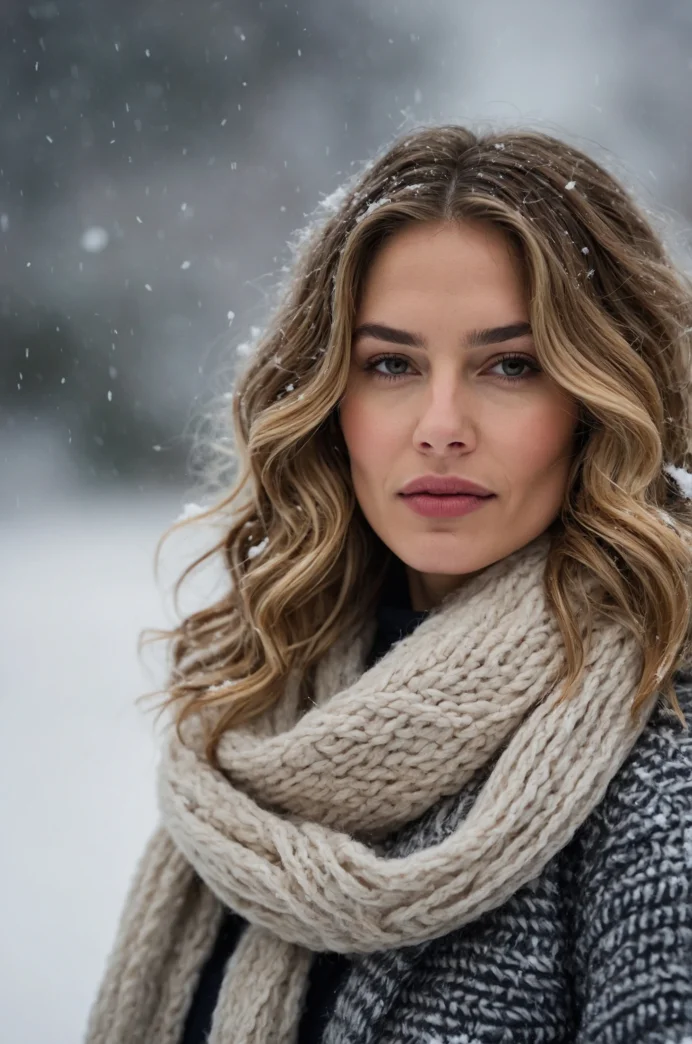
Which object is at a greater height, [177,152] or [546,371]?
[177,152]

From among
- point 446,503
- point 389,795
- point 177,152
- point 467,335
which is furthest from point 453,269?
point 177,152

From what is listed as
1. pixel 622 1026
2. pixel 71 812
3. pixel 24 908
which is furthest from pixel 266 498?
pixel 71 812

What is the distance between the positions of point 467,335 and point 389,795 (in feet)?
2.18

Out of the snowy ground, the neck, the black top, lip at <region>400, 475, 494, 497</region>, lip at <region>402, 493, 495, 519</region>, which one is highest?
lip at <region>400, 475, 494, 497</region>

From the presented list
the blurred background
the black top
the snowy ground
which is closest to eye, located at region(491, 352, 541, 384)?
the black top

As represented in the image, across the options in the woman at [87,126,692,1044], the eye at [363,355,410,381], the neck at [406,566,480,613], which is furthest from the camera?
the neck at [406,566,480,613]

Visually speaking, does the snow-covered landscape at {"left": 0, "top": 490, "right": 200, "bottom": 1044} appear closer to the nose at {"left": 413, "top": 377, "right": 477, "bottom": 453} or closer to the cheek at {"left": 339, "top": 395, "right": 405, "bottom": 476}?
the cheek at {"left": 339, "top": 395, "right": 405, "bottom": 476}

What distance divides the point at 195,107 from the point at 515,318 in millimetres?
10089

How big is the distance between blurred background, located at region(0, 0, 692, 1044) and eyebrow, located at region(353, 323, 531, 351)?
5916mm

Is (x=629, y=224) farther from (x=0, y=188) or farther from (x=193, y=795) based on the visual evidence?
(x=0, y=188)

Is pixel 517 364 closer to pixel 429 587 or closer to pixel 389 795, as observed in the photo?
pixel 429 587

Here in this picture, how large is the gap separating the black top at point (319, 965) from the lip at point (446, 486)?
0.92 feet

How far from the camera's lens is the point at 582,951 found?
1.12 metres

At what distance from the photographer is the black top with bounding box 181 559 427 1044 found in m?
1.37
